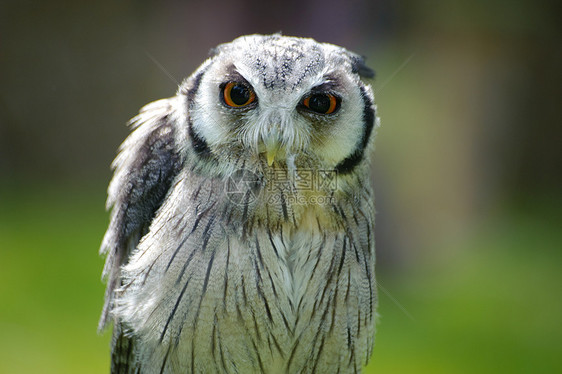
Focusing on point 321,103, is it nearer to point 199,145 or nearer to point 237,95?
point 237,95

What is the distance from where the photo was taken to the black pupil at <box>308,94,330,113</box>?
1.31 metres

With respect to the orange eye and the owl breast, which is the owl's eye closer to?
the orange eye

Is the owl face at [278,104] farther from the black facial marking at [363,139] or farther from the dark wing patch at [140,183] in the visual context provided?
the dark wing patch at [140,183]

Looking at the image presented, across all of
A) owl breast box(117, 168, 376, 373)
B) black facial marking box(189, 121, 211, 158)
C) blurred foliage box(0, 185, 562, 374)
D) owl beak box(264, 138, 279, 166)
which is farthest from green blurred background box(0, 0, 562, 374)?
owl beak box(264, 138, 279, 166)

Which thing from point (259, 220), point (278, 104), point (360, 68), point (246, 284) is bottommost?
point (246, 284)

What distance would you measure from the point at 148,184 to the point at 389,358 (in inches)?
81.3

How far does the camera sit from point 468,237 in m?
4.11

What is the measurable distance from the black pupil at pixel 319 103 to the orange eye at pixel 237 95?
0.14m

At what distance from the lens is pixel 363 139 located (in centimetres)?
143

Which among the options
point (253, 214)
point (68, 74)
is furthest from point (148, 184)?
point (68, 74)

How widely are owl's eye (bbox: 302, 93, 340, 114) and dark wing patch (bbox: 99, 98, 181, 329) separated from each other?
1.30ft

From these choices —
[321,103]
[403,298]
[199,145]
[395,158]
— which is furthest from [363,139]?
[403,298]

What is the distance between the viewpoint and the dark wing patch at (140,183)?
1.53 m

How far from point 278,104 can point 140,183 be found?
0.51 meters
